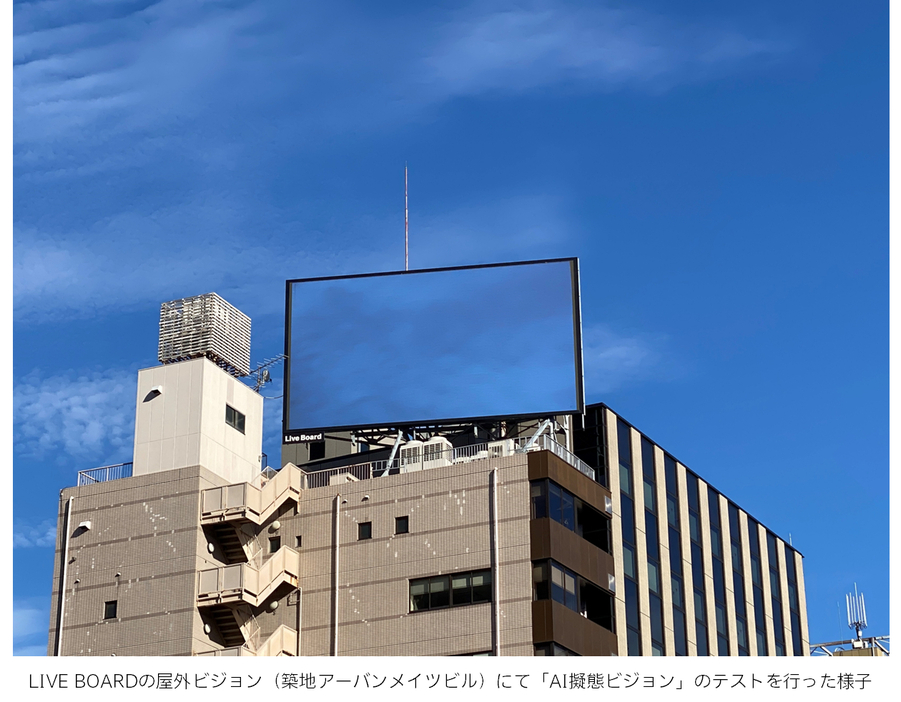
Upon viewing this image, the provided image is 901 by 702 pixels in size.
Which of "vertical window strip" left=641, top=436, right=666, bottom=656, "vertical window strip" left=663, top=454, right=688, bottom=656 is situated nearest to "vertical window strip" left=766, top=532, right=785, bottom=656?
"vertical window strip" left=663, top=454, right=688, bottom=656

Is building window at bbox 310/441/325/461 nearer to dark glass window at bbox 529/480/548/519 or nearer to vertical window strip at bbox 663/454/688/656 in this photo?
vertical window strip at bbox 663/454/688/656

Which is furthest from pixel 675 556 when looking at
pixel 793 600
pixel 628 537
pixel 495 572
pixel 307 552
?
pixel 307 552

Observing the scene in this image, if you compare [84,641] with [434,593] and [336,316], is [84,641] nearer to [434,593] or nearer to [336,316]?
[434,593]

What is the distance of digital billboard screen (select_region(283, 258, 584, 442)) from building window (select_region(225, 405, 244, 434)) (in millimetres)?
2876

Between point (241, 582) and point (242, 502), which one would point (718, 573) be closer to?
point (242, 502)

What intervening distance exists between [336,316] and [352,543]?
14.0m

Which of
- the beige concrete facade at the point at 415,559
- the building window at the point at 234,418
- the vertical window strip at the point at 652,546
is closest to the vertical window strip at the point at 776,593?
the vertical window strip at the point at 652,546

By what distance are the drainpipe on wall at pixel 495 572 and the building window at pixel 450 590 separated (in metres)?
0.35

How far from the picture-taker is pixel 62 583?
227 ft

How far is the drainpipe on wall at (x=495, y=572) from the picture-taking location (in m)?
63.9

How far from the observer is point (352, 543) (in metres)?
68.9

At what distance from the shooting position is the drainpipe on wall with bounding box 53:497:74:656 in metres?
67.8

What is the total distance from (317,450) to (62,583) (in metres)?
18.1
